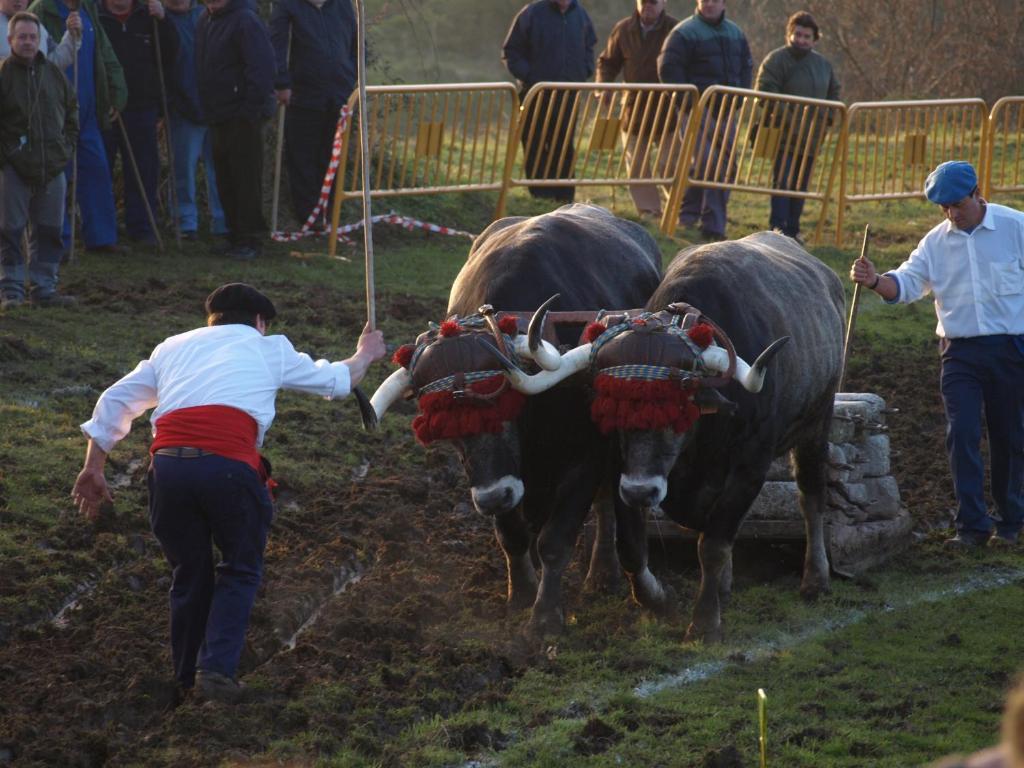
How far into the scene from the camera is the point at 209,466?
258 inches

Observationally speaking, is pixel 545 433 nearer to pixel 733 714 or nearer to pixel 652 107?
pixel 733 714

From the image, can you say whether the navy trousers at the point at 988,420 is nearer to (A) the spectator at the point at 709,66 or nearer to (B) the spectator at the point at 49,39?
(B) the spectator at the point at 49,39

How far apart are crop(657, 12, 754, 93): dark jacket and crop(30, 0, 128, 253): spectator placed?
18.0ft

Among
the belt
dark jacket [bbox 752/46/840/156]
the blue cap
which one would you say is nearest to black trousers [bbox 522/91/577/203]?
dark jacket [bbox 752/46/840/156]

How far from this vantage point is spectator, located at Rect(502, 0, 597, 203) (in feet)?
54.9

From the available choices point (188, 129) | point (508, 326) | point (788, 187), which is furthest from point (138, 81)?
point (508, 326)

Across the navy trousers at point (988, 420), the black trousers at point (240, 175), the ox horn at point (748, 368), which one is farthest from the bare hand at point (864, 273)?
the black trousers at point (240, 175)

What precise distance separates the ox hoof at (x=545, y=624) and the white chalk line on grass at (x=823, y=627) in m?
0.72

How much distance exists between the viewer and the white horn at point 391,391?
7551 mm

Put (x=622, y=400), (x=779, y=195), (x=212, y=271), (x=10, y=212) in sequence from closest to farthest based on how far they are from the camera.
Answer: (x=622, y=400) → (x=10, y=212) → (x=212, y=271) → (x=779, y=195)

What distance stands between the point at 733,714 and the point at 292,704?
174 cm

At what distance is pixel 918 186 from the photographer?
17.8 m

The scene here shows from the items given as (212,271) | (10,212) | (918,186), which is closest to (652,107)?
(918,186)

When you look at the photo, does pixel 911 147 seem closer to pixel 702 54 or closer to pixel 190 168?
pixel 702 54
